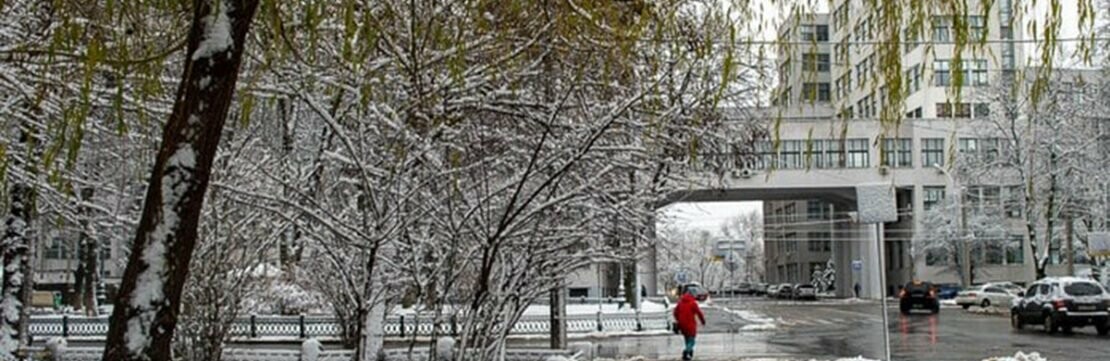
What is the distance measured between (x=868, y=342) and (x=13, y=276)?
19450 millimetres

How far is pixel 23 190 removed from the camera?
46.6 feet

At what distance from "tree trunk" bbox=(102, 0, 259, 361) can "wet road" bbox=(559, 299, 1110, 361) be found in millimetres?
18491

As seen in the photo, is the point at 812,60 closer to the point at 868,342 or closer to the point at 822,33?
the point at 822,33

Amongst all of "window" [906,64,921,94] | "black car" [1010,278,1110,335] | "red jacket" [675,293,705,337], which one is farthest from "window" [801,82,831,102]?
"black car" [1010,278,1110,335]

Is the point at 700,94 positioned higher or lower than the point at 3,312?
higher

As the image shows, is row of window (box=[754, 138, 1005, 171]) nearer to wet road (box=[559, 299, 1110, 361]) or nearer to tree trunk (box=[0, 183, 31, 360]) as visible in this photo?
wet road (box=[559, 299, 1110, 361])

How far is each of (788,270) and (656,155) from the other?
339ft

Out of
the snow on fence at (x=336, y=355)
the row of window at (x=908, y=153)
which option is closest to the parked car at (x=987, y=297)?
the row of window at (x=908, y=153)

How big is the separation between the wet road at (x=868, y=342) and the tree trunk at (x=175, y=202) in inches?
728

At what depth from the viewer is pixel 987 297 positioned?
52.0 metres

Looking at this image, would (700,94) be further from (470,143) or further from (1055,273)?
(1055,273)

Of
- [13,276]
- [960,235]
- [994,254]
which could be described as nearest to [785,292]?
[994,254]

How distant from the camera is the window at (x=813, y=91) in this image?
5.67m

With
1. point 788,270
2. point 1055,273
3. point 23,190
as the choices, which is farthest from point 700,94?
point 788,270
